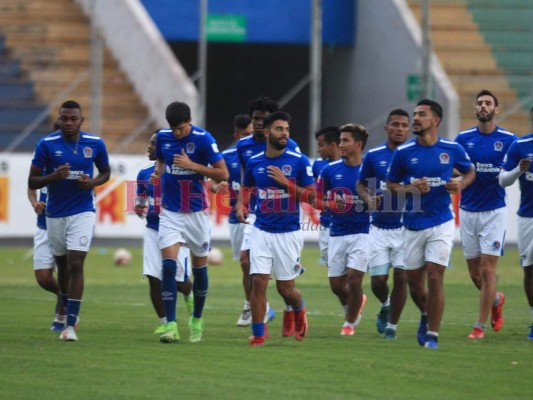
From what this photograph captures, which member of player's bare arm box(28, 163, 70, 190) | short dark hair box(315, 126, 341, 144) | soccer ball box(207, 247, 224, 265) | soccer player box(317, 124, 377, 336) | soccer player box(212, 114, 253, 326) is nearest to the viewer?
player's bare arm box(28, 163, 70, 190)

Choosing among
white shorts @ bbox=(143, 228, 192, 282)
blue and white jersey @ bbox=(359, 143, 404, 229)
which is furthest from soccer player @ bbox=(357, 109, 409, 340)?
white shorts @ bbox=(143, 228, 192, 282)

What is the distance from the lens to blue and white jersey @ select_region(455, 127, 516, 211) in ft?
48.9

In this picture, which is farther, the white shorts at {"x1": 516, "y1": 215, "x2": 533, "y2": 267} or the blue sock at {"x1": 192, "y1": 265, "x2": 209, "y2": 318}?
the white shorts at {"x1": 516, "y1": 215, "x2": 533, "y2": 267}

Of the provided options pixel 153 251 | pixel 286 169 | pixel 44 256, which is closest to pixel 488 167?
pixel 286 169

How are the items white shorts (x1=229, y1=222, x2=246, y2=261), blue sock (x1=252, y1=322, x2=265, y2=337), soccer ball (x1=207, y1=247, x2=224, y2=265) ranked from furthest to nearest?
1. soccer ball (x1=207, y1=247, x2=224, y2=265)
2. white shorts (x1=229, y1=222, x2=246, y2=261)
3. blue sock (x1=252, y1=322, x2=265, y2=337)

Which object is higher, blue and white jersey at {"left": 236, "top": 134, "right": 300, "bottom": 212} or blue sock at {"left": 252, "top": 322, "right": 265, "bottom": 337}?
blue and white jersey at {"left": 236, "top": 134, "right": 300, "bottom": 212}

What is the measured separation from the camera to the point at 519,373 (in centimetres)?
1098

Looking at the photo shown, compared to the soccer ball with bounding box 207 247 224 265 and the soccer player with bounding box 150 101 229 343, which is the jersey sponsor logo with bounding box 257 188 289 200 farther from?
the soccer ball with bounding box 207 247 224 265

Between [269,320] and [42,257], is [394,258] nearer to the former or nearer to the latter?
[269,320]

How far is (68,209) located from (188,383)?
4.44 meters

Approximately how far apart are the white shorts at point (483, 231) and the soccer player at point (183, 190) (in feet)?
10.4

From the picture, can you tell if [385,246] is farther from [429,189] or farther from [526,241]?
[429,189]

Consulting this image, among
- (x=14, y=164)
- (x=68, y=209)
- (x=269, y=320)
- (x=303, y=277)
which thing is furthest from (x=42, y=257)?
(x=14, y=164)

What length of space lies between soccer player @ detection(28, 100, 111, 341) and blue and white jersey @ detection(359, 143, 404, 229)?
301cm
